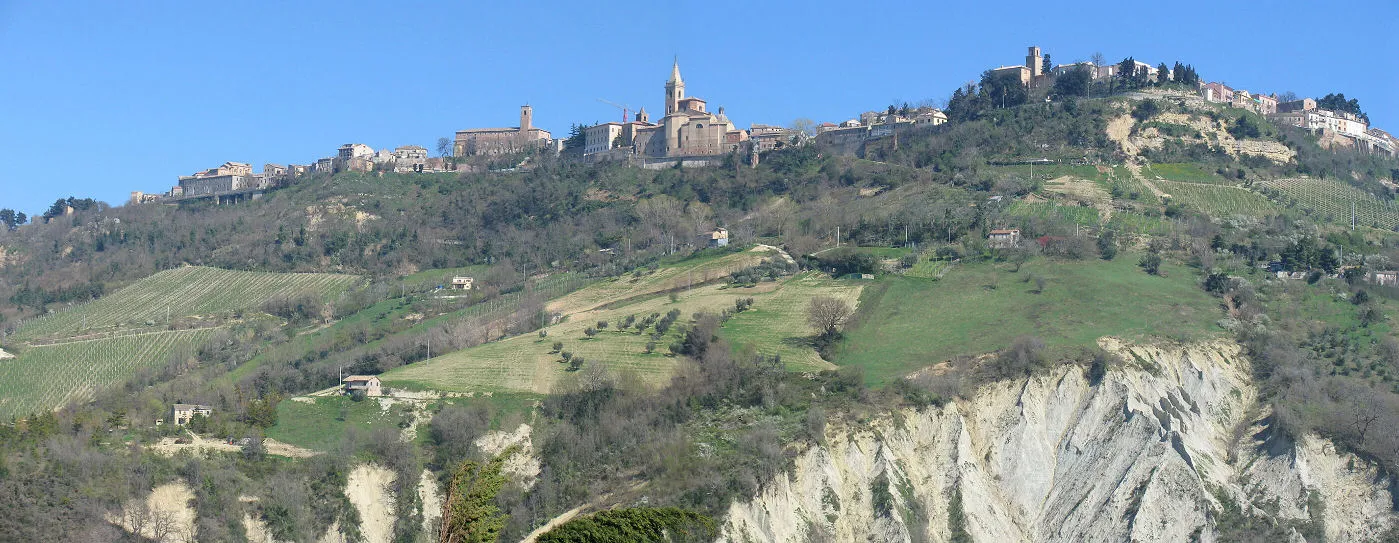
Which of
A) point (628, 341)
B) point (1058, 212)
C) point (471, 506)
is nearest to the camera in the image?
point (471, 506)

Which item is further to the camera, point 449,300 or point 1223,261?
point 449,300

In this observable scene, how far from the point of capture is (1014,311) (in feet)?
192

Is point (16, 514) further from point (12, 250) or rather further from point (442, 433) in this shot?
point (12, 250)

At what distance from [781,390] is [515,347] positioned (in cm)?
1550

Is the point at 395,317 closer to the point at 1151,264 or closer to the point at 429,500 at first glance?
the point at 429,500

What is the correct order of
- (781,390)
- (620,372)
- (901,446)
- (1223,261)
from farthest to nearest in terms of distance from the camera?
(1223,261)
(620,372)
(781,390)
(901,446)

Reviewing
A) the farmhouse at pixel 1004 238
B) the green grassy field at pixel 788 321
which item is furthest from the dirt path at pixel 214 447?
the farmhouse at pixel 1004 238

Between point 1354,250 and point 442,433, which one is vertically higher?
point 1354,250

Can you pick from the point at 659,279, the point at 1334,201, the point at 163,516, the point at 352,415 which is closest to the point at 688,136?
the point at 659,279

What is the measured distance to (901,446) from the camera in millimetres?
48281

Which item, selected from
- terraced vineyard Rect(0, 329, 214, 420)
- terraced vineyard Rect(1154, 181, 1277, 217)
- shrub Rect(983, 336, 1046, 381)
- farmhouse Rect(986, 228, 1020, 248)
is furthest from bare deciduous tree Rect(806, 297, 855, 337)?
terraced vineyard Rect(0, 329, 214, 420)

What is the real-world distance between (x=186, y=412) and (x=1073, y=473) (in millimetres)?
32122

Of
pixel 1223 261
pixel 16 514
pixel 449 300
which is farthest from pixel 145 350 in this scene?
pixel 1223 261

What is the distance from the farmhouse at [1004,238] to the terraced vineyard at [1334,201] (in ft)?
58.0
